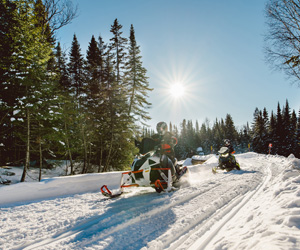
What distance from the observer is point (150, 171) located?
454 centimetres

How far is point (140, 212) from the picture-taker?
128 inches

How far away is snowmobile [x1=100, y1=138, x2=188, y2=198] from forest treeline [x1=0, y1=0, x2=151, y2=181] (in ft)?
22.3

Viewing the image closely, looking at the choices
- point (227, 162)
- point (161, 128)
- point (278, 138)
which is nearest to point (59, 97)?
point (161, 128)

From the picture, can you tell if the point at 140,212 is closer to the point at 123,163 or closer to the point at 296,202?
the point at 296,202

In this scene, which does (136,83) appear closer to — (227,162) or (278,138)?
(227,162)

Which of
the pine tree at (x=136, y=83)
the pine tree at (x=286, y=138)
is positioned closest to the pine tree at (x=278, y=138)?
the pine tree at (x=286, y=138)

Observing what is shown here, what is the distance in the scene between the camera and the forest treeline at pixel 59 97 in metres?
9.02

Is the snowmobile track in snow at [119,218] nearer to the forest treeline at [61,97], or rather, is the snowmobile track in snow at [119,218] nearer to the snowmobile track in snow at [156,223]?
the snowmobile track in snow at [156,223]

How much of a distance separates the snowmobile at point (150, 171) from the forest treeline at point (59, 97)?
6804 mm

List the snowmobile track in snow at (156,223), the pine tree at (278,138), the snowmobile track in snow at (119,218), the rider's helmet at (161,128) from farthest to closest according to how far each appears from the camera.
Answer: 1. the pine tree at (278,138)
2. the rider's helmet at (161,128)
3. the snowmobile track in snow at (119,218)
4. the snowmobile track in snow at (156,223)

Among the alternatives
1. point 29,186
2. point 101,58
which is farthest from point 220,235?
point 101,58

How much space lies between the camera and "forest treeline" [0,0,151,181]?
9.02 metres

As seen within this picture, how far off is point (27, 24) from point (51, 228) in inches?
424

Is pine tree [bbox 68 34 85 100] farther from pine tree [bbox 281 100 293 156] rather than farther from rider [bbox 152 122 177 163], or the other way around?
pine tree [bbox 281 100 293 156]
